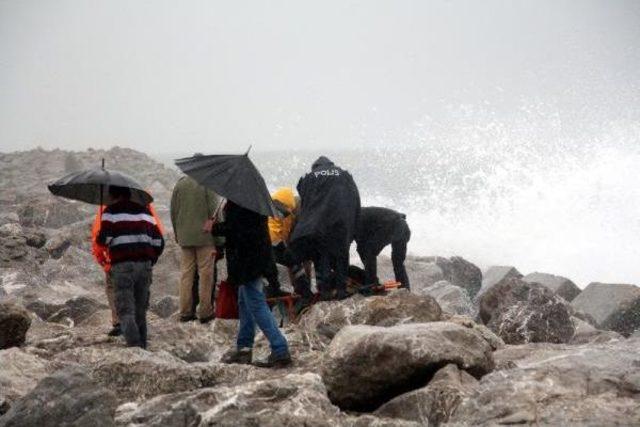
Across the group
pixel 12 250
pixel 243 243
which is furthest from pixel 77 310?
pixel 12 250

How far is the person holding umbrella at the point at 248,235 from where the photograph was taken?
16.7ft

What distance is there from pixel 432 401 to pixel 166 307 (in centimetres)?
553

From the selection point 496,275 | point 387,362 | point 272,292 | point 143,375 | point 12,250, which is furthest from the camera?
point 496,275

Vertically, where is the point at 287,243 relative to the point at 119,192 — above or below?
below

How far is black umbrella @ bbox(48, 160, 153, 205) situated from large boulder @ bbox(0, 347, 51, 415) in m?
1.56

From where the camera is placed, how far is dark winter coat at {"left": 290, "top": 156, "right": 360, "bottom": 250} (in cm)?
655

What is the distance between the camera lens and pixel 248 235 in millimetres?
5137

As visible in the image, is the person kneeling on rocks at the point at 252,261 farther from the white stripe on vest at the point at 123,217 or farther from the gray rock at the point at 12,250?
the gray rock at the point at 12,250

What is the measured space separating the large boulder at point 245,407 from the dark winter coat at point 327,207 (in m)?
2.83

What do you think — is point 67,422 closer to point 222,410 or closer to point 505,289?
point 222,410

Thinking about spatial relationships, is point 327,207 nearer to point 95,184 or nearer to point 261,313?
point 261,313

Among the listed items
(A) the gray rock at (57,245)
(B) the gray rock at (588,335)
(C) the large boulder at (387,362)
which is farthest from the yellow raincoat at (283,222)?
(A) the gray rock at (57,245)

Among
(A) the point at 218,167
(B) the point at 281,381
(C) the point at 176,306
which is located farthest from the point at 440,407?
(C) the point at 176,306

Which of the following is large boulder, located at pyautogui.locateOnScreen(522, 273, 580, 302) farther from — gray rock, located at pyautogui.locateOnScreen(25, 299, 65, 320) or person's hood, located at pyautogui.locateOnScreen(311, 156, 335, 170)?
gray rock, located at pyautogui.locateOnScreen(25, 299, 65, 320)
